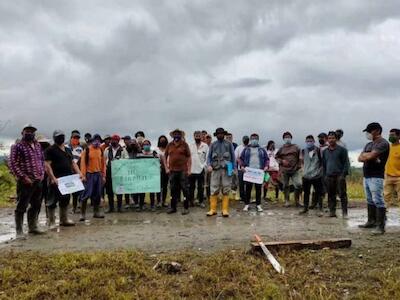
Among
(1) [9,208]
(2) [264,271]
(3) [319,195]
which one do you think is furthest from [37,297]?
(1) [9,208]

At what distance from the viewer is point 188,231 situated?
33.3ft

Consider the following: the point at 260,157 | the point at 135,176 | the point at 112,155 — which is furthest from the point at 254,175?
the point at 112,155

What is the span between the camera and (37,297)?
6.40 metres

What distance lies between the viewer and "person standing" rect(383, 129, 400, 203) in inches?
472

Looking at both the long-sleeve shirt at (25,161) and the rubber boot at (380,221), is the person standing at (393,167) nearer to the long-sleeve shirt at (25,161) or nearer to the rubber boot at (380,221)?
the rubber boot at (380,221)

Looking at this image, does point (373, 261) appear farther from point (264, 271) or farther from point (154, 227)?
point (154, 227)

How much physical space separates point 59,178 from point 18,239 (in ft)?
6.18

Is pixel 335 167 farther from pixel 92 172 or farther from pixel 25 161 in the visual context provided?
pixel 25 161

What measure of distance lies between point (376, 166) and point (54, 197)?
6.99m

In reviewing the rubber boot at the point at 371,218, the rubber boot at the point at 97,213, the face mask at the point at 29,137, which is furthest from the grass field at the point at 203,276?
the rubber boot at the point at 97,213

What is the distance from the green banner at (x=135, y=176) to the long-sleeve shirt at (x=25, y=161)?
13.6 ft

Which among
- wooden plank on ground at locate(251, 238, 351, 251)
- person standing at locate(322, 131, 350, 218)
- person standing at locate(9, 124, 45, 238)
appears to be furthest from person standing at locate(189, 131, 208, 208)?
wooden plank on ground at locate(251, 238, 351, 251)

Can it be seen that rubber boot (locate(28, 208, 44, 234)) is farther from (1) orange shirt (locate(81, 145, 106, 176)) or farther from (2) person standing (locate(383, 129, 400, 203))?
(2) person standing (locate(383, 129, 400, 203))

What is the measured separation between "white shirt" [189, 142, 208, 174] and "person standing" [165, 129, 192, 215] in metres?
1.17
